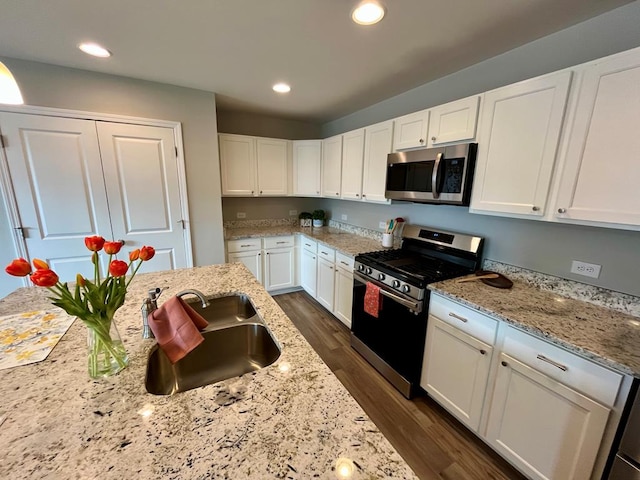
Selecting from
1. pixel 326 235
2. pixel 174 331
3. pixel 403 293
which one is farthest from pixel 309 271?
pixel 174 331

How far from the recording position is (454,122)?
1.81 m

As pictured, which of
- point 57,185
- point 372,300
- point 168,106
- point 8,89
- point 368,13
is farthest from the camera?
point 168,106

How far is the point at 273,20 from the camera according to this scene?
1491 mm

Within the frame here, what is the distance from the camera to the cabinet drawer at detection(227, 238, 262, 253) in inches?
126

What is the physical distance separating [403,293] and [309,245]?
178 centimetres

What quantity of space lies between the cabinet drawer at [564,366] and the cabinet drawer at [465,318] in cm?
8

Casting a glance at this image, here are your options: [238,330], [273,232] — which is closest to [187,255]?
[273,232]

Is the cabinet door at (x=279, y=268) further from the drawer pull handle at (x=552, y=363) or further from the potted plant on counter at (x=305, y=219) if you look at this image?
the drawer pull handle at (x=552, y=363)

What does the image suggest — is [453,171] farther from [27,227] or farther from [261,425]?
[27,227]

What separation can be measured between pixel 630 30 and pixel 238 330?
2551 mm

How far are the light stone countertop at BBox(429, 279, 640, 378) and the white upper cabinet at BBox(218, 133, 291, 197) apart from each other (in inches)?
105

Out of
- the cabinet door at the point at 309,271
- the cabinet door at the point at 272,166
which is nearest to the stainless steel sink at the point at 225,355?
the cabinet door at the point at 309,271

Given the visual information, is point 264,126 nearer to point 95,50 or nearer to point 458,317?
point 95,50

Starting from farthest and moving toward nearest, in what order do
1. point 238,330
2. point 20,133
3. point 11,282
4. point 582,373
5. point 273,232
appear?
point 273,232 < point 11,282 < point 20,133 < point 238,330 < point 582,373
